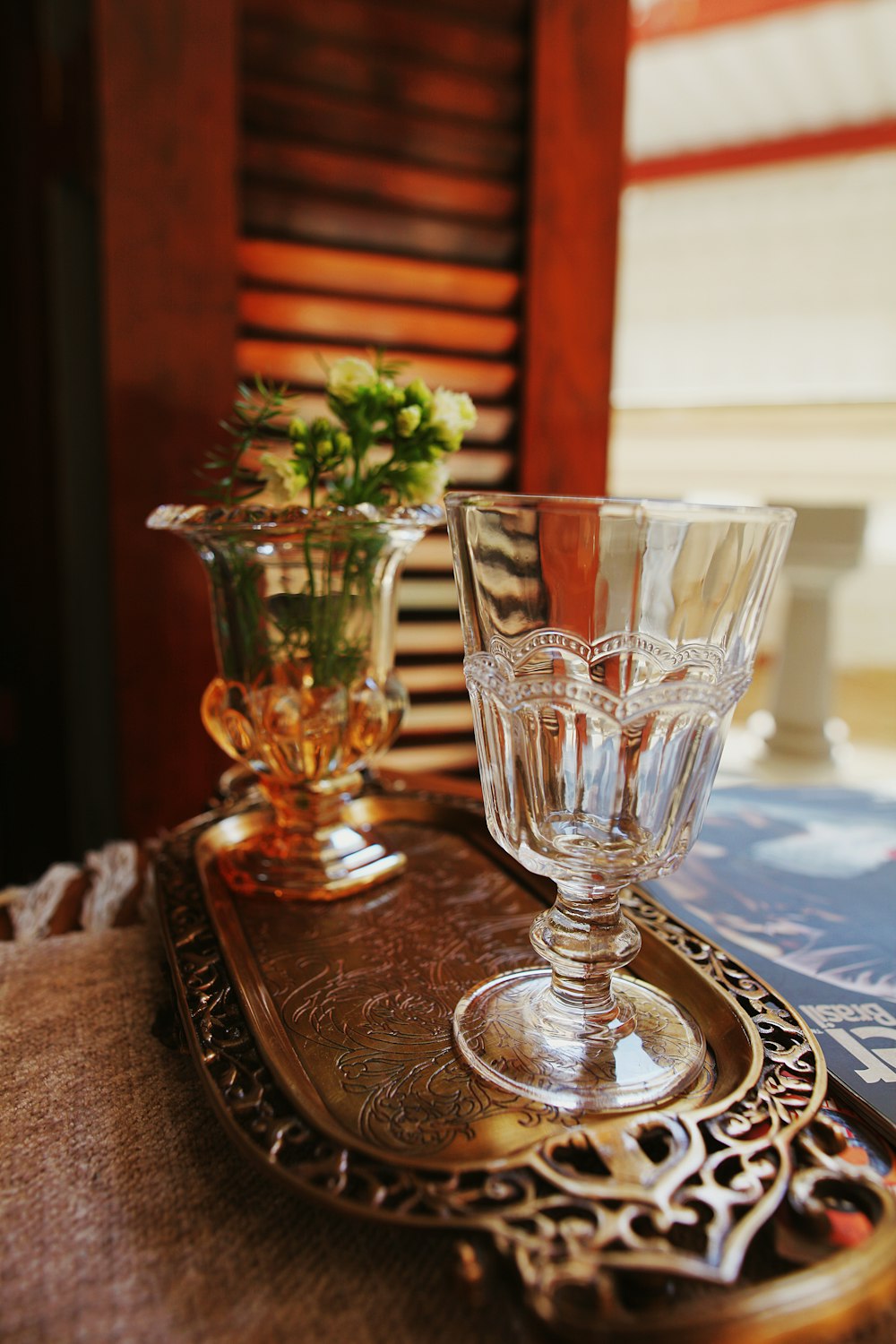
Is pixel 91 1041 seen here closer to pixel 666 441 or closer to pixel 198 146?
pixel 198 146

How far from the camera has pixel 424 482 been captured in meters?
0.69

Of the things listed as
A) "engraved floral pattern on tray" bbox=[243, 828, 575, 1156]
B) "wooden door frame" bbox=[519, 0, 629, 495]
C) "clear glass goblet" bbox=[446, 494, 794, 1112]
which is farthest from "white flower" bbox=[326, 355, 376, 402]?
"wooden door frame" bbox=[519, 0, 629, 495]

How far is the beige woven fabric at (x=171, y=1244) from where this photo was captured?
1.07ft

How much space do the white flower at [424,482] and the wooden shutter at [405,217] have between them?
0.63 metres

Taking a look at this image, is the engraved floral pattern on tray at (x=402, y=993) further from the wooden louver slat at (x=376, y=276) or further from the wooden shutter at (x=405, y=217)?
the wooden louver slat at (x=376, y=276)

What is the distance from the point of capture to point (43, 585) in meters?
1.58

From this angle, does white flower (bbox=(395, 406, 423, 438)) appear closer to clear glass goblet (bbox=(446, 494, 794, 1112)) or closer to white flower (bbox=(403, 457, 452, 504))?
white flower (bbox=(403, 457, 452, 504))

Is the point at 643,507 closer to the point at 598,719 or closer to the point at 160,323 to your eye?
the point at 598,719

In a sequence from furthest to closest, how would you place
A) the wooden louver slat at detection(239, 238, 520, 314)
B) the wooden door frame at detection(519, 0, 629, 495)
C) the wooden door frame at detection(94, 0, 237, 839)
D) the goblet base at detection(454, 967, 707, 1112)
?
the wooden door frame at detection(519, 0, 629, 495) < the wooden louver slat at detection(239, 238, 520, 314) < the wooden door frame at detection(94, 0, 237, 839) < the goblet base at detection(454, 967, 707, 1112)

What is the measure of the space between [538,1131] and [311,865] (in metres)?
0.30

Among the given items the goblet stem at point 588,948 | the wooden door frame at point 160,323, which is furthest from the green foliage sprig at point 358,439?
the wooden door frame at point 160,323

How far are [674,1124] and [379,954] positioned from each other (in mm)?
213

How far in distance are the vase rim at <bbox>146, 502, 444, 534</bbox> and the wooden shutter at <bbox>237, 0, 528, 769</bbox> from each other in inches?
27.3

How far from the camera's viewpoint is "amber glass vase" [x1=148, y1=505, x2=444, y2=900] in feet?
2.04
